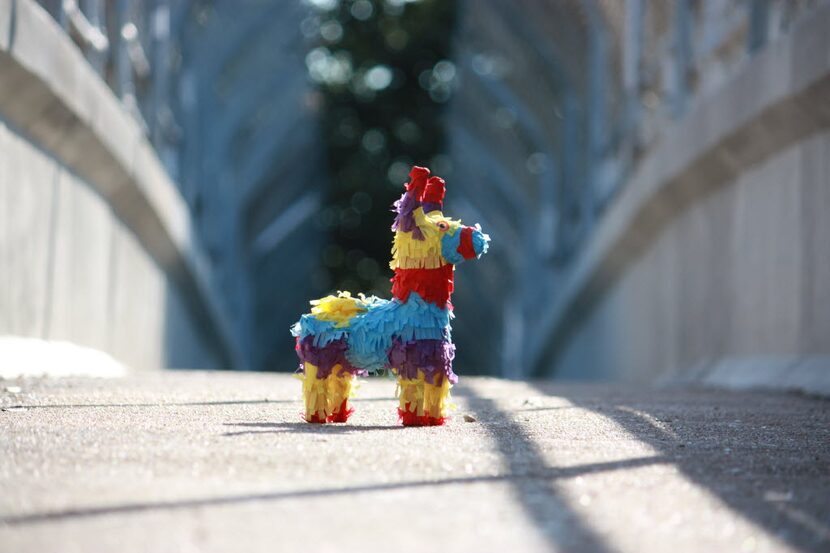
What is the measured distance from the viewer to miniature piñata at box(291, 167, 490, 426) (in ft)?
26.1

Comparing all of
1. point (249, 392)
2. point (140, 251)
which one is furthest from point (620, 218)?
point (249, 392)

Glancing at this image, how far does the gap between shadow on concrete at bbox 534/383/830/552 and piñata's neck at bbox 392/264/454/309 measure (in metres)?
1.21

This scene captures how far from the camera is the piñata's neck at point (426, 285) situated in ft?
26.4

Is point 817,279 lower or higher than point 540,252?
lower

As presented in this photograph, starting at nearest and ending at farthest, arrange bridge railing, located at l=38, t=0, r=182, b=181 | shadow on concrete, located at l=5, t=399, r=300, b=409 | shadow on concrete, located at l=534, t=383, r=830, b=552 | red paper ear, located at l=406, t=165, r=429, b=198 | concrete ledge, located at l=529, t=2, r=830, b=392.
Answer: shadow on concrete, located at l=534, t=383, r=830, b=552
red paper ear, located at l=406, t=165, r=429, b=198
shadow on concrete, located at l=5, t=399, r=300, b=409
concrete ledge, located at l=529, t=2, r=830, b=392
bridge railing, located at l=38, t=0, r=182, b=181

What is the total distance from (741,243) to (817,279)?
3.34m

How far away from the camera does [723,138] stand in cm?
1641

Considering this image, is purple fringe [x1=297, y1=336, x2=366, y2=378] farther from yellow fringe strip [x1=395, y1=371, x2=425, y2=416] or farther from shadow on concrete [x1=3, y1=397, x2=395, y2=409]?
shadow on concrete [x1=3, y1=397, x2=395, y2=409]

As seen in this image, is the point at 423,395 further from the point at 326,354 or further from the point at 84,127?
the point at 84,127

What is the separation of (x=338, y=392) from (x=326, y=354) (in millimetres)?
274

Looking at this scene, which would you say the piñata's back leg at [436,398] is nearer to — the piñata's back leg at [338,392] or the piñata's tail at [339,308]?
the piñata's back leg at [338,392]

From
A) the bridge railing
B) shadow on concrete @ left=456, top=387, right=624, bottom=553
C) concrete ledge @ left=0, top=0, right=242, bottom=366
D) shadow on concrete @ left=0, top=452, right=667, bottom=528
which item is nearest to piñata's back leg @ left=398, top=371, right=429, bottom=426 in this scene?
shadow on concrete @ left=456, top=387, right=624, bottom=553

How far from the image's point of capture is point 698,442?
24.9ft

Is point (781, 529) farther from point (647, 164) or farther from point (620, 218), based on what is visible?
point (620, 218)
